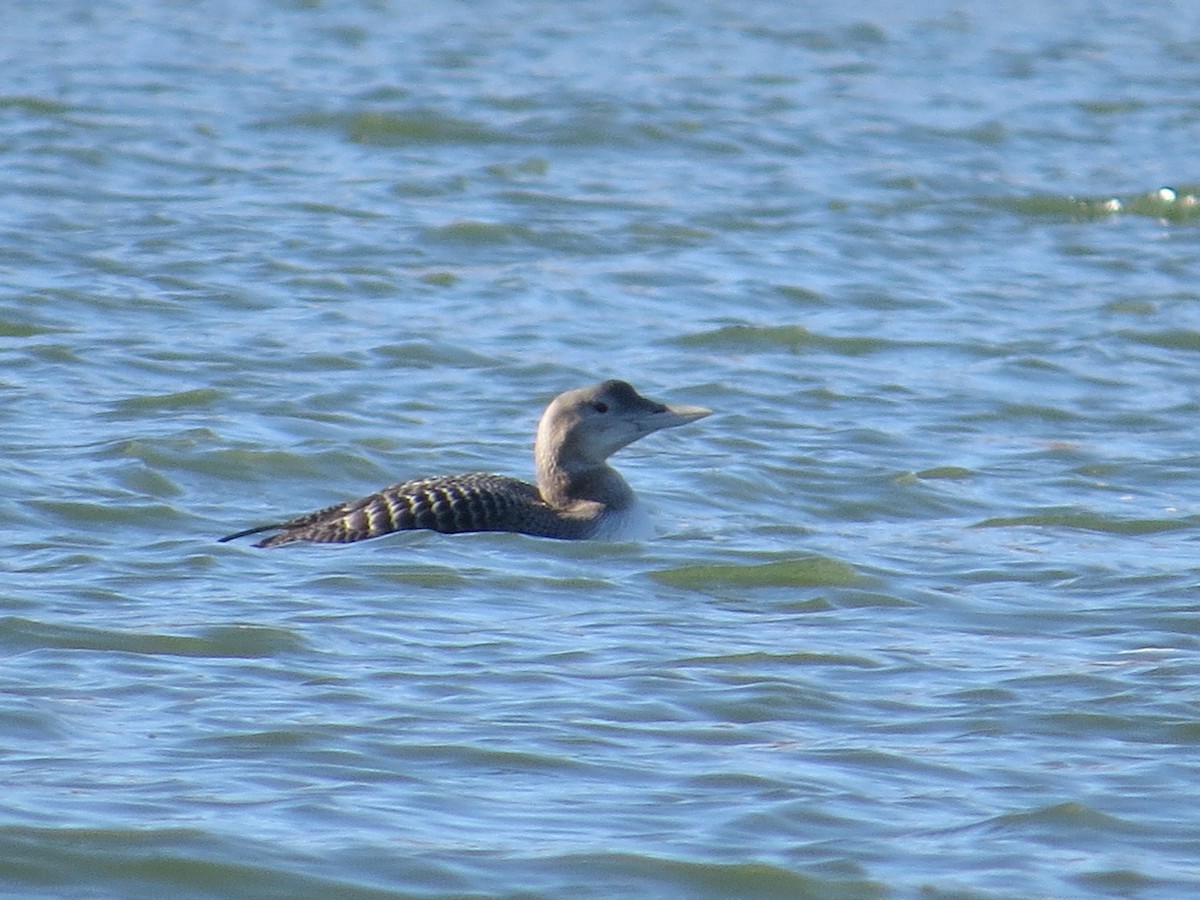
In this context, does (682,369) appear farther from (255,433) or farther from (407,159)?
(407,159)

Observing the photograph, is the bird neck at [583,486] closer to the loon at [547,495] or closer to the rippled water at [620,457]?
the loon at [547,495]

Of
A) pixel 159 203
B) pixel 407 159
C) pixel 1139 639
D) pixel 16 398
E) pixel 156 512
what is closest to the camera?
pixel 1139 639

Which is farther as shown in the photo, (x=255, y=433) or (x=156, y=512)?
(x=255, y=433)

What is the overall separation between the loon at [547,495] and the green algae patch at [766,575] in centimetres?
48

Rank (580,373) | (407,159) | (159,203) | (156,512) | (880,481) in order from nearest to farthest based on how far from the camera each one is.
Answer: (156,512)
(880,481)
(580,373)
(159,203)
(407,159)

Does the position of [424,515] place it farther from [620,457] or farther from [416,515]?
[620,457]

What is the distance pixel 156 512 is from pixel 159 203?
561 centimetres

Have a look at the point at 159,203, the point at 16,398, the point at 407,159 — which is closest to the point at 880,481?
the point at 16,398

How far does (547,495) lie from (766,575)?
3.67 ft

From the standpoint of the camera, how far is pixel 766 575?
757 cm

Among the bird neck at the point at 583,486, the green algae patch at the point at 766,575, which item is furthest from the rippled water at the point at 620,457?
the bird neck at the point at 583,486

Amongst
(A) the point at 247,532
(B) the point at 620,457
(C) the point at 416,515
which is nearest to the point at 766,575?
(C) the point at 416,515

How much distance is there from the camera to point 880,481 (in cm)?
902

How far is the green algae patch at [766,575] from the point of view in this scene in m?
7.50
